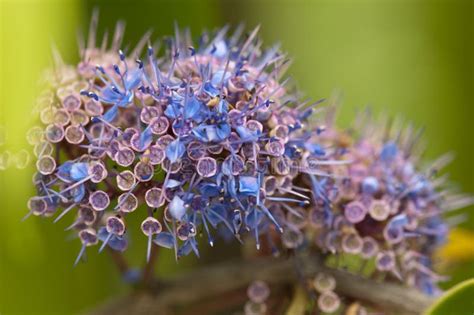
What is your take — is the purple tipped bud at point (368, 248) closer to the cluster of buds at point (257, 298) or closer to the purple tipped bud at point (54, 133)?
the cluster of buds at point (257, 298)

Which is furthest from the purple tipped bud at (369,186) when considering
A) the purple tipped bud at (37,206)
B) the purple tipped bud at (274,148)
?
the purple tipped bud at (37,206)

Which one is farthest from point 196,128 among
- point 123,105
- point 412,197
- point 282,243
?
point 412,197

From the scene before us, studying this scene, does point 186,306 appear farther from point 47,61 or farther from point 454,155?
point 454,155

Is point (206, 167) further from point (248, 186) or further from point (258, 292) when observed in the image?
point (258, 292)

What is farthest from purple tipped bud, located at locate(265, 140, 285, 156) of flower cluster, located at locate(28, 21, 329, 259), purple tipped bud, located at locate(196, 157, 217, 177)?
purple tipped bud, located at locate(196, 157, 217, 177)

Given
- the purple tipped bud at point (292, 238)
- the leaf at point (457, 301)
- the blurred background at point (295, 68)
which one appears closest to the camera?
the leaf at point (457, 301)

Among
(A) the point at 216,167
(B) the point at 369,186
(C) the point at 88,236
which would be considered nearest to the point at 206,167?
(A) the point at 216,167

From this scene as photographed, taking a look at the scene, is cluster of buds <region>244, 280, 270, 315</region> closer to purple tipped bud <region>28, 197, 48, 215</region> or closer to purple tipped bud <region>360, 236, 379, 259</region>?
purple tipped bud <region>360, 236, 379, 259</region>
